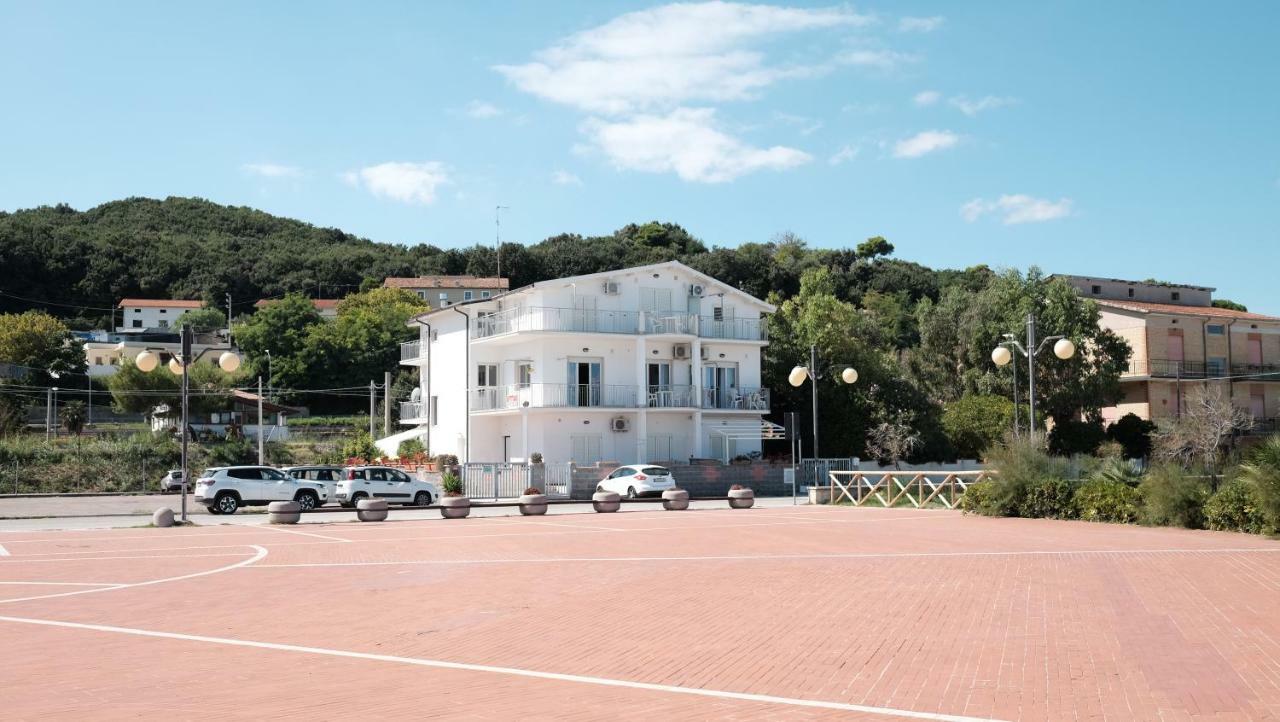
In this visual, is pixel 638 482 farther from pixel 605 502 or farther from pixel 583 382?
pixel 583 382

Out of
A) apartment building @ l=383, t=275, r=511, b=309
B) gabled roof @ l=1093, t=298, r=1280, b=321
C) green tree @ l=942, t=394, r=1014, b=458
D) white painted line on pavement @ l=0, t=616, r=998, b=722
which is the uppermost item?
apartment building @ l=383, t=275, r=511, b=309

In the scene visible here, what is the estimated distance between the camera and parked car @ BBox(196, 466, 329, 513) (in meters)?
32.5

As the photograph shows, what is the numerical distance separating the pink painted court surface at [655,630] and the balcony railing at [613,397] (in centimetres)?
2648

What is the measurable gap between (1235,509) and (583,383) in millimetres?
31019

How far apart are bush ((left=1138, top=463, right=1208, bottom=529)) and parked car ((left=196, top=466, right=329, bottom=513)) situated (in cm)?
2364

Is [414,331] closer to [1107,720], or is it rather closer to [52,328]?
[52,328]

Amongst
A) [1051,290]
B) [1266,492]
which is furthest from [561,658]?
[1051,290]

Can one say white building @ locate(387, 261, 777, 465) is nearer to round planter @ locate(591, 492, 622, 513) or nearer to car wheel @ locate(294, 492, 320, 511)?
car wheel @ locate(294, 492, 320, 511)

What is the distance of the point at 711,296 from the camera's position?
51156 mm

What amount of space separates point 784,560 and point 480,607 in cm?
624

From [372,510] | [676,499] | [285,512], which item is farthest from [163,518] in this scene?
[676,499]

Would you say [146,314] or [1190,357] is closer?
[1190,357]

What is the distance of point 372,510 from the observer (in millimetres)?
27312

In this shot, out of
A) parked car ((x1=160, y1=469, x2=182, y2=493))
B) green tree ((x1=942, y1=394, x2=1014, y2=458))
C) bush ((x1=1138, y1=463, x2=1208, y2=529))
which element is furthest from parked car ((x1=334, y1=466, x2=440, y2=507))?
green tree ((x1=942, y1=394, x2=1014, y2=458))
